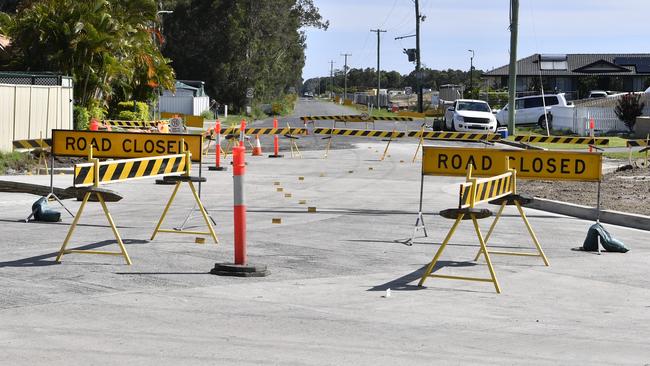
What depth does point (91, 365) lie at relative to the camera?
7211mm

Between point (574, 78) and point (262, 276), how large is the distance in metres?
98.8

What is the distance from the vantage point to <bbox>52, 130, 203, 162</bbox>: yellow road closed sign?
16.4 meters

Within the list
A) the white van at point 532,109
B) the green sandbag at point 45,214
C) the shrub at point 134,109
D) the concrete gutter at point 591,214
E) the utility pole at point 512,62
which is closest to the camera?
the green sandbag at point 45,214

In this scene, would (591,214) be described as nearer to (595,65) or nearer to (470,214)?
(470,214)

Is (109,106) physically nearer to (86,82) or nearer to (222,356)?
(86,82)

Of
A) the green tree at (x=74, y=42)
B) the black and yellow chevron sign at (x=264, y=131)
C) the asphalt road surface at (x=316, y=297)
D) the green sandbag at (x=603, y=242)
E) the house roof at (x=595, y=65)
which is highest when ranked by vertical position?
the house roof at (x=595, y=65)

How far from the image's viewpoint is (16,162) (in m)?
26.0

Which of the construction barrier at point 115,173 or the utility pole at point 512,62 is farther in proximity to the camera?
the utility pole at point 512,62

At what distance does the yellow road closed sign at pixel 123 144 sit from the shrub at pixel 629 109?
122 feet

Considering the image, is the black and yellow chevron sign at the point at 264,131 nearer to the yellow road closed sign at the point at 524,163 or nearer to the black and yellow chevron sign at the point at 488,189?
the yellow road closed sign at the point at 524,163

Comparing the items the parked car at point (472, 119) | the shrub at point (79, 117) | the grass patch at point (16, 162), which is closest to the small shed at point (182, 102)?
the parked car at point (472, 119)

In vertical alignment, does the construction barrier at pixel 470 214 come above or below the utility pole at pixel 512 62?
below

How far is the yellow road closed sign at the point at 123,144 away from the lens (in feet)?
53.9

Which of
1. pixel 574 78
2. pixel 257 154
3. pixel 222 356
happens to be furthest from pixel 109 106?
pixel 574 78
